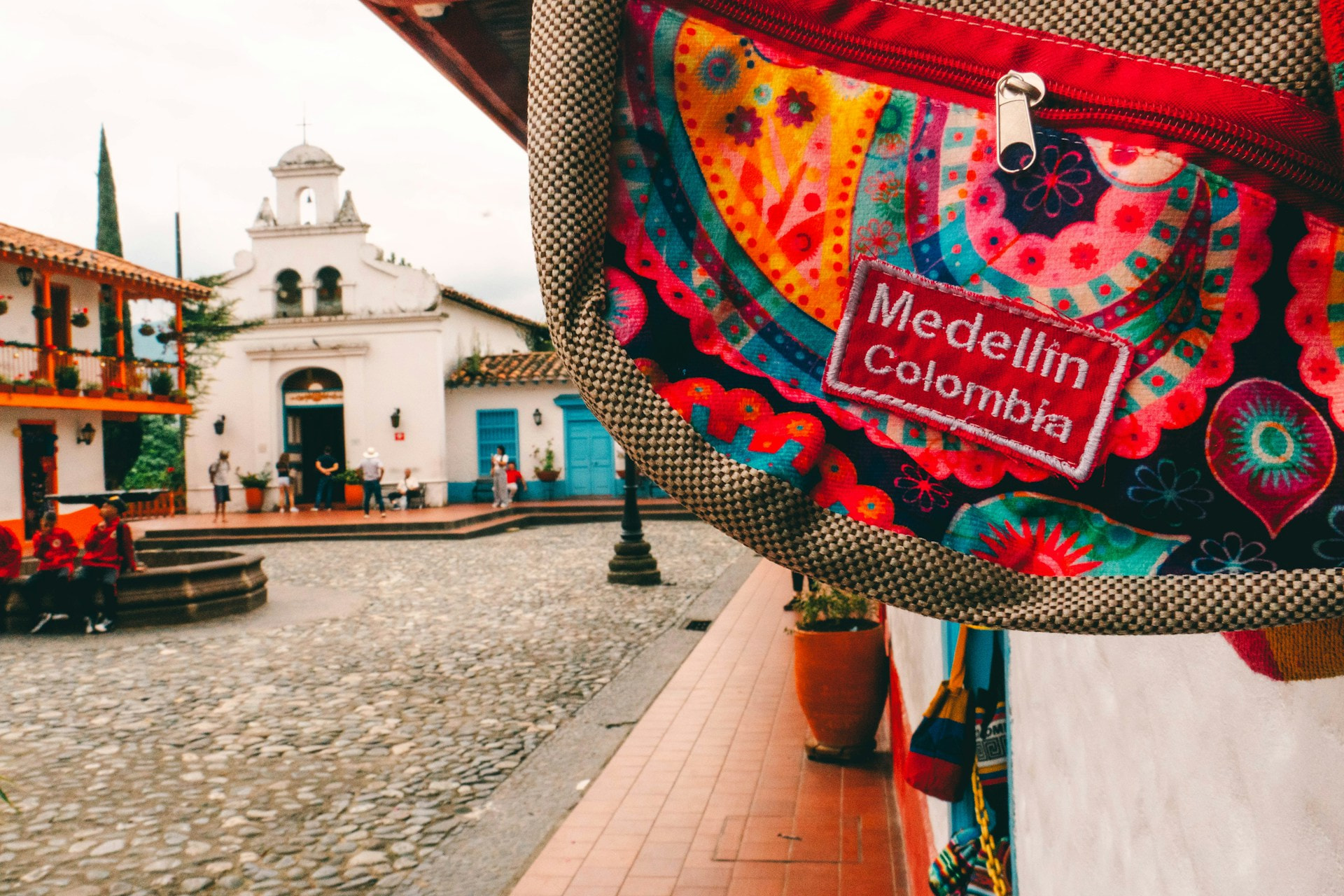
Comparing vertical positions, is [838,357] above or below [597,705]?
above

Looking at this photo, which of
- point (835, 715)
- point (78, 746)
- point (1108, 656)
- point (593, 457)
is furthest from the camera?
point (593, 457)

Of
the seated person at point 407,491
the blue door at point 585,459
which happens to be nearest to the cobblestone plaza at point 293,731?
the seated person at point 407,491

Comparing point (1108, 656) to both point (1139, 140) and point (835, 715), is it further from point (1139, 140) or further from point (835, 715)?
point (835, 715)

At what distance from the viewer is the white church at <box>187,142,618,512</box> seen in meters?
25.0

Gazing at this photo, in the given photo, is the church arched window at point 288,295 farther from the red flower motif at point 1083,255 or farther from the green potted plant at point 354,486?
the red flower motif at point 1083,255

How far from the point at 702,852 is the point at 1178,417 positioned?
4180 millimetres

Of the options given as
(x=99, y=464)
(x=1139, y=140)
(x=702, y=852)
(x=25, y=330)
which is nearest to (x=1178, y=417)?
(x=1139, y=140)

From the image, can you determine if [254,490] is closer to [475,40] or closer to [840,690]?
[840,690]

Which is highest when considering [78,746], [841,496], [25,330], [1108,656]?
[25,330]

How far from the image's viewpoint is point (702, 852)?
431cm

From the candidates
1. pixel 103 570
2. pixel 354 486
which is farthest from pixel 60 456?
pixel 103 570

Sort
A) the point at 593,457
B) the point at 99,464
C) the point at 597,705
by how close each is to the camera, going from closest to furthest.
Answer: the point at 597,705 < the point at 99,464 < the point at 593,457

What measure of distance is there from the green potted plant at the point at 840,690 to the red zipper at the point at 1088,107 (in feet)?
16.6

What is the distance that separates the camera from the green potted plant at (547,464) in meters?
25.4
